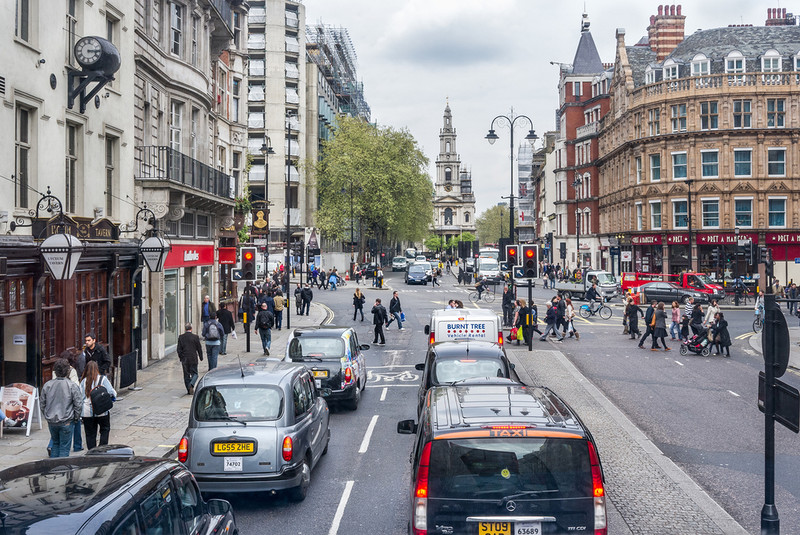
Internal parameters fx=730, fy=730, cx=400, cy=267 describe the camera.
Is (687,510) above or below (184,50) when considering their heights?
below

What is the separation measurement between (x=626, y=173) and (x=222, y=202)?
40367 millimetres

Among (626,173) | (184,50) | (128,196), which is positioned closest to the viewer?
(128,196)

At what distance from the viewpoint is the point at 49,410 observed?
34.6 ft

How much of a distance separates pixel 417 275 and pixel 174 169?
44.4 m

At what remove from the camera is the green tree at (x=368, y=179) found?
3002 inches

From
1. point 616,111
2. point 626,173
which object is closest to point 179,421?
point 626,173

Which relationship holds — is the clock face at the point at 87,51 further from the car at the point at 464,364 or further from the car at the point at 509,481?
the car at the point at 509,481

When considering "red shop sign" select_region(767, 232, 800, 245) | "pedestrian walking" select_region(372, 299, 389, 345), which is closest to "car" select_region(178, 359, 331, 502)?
"pedestrian walking" select_region(372, 299, 389, 345)

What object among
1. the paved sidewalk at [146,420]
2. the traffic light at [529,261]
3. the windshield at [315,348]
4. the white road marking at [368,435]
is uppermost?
the traffic light at [529,261]

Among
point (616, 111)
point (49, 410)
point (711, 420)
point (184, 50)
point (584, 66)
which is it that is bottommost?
point (711, 420)

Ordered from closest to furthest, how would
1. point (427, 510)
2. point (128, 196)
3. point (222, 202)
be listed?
point (427, 510) < point (128, 196) < point (222, 202)

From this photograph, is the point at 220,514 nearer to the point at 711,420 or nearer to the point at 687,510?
the point at 687,510

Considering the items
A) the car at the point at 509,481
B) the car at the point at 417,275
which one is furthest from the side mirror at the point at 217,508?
the car at the point at 417,275

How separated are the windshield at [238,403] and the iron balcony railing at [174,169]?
1271cm
